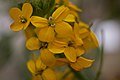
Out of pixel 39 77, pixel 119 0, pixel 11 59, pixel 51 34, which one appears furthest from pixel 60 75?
pixel 119 0

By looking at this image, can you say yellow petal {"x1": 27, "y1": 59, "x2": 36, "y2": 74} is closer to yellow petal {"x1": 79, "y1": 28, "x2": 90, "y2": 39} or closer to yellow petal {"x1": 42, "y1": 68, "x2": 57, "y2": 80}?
yellow petal {"x1": 42, "y1": 68, "x2": 57, "y2": 80}

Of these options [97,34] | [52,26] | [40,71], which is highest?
[52,26]

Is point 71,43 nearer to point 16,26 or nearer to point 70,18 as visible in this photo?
point 70,18

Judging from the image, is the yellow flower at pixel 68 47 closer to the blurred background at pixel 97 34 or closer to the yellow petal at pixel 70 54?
the yellow petal at pixel 70 54

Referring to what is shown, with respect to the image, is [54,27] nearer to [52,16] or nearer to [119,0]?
[52,16]

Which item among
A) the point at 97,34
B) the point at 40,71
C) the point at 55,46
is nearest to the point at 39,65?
the point at 40,71
